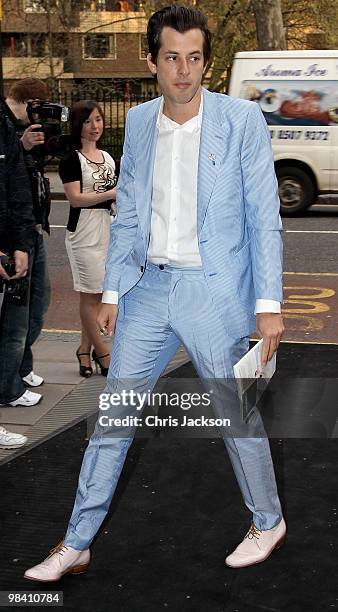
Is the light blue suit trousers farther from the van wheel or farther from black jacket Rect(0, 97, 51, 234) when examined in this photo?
the van wheel

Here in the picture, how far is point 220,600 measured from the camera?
335 centimetres

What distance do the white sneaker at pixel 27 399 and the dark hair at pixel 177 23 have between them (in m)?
2.74

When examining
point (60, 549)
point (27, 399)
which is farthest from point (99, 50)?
point (60, 549)

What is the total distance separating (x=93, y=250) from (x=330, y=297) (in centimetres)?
355

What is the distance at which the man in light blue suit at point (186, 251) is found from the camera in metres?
3.20

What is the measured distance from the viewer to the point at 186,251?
324 cm

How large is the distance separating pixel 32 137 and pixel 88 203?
728 mm

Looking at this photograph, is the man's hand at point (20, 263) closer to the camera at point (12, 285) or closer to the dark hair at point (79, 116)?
the camera at point (12, 285)

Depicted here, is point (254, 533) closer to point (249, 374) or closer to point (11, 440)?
point (249, 374)

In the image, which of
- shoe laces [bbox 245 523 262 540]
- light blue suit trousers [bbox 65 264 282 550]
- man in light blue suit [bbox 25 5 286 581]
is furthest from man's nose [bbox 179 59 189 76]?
shoe laces [bbox 245 523 262 540]

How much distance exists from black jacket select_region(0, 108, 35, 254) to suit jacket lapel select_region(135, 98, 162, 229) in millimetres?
1243

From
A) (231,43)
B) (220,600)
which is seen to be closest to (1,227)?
(220,600)

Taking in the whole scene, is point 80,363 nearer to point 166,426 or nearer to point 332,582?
point 166,426

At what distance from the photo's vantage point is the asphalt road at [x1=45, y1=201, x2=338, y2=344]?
764 centimetres
